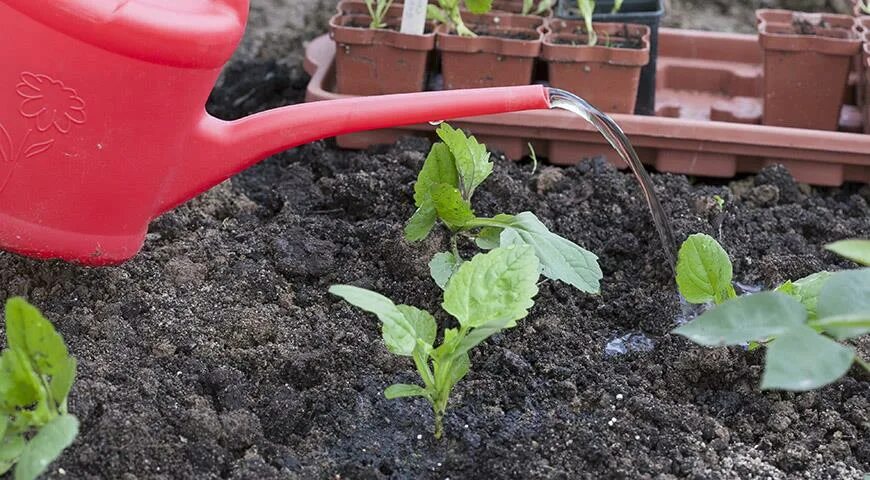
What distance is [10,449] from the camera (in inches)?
45.9

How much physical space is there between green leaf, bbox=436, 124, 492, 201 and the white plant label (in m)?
0.58

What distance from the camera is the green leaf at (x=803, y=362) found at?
3.39 feet

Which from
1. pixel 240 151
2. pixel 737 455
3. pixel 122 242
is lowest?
pixel 737 455

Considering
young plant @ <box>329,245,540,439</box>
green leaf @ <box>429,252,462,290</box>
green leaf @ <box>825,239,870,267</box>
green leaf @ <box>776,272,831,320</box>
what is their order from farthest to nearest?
green leaf @ <box>429,252,462,290</box> < green leaf @ <box>776,272,831,320</box> < young plant @ <box>329,245,540,439</box> < green leaf @ <box>825,239,870,267</box>

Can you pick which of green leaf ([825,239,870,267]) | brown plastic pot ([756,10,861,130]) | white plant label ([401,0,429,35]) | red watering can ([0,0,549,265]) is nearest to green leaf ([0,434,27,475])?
red watering can ([0,0,549,265])

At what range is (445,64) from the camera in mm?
2166

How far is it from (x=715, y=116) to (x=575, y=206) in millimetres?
608

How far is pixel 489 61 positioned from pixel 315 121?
0.74 m

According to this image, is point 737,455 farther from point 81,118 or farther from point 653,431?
point 81,118

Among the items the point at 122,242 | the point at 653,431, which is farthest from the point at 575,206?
the point at 122,242

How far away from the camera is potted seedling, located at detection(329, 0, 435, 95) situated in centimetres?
213

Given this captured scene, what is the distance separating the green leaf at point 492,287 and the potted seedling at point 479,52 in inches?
34.0

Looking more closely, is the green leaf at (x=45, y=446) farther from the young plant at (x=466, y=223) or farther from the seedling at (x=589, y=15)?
the seedling at (x=589, y=15)

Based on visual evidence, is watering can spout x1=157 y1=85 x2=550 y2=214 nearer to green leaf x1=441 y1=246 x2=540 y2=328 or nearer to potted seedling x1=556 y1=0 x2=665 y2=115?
green leaf x1=441 y1=246 x2=540 y2=328
